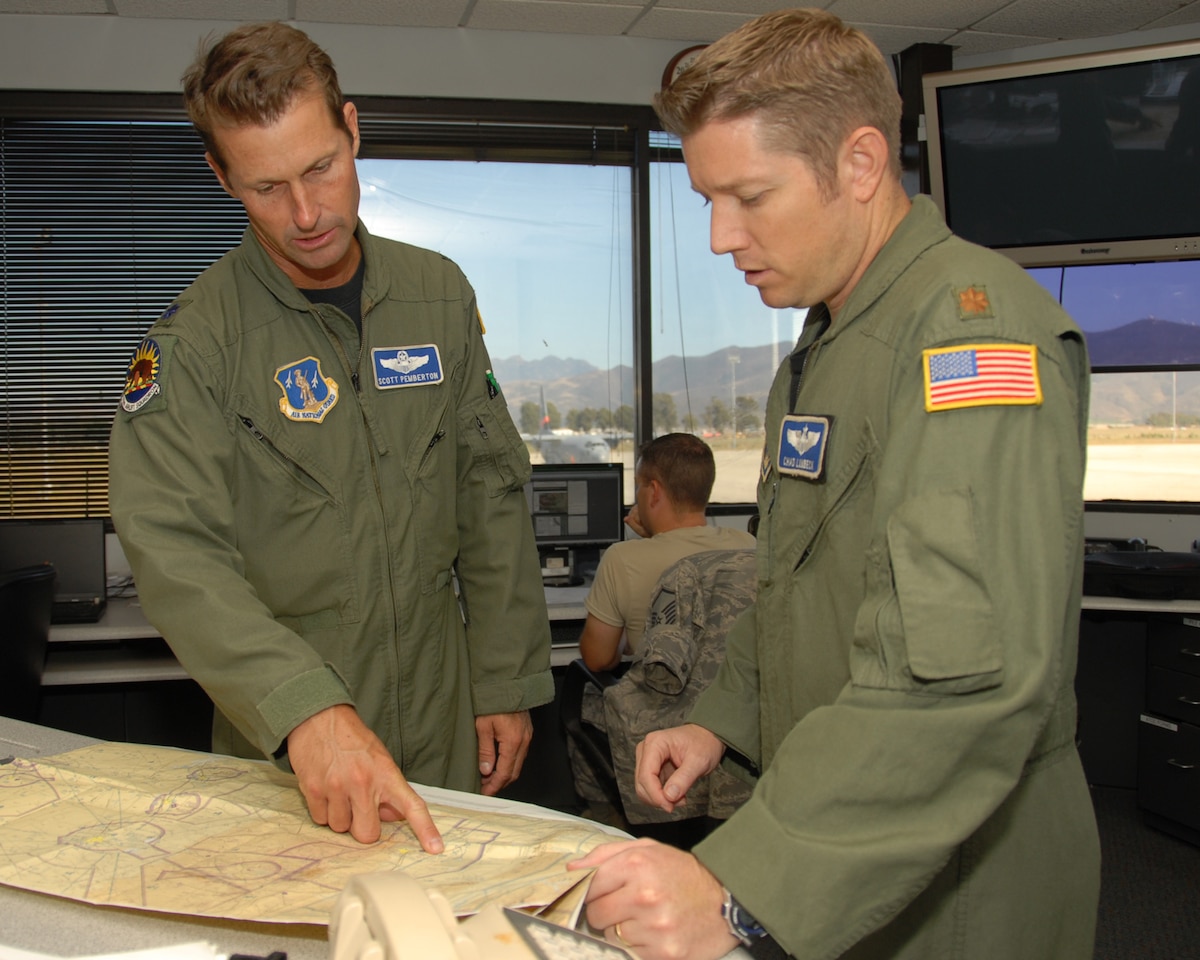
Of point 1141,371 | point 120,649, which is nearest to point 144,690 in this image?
point 120,649

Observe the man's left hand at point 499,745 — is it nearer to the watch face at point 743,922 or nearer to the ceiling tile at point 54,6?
the watch face at point 743,922

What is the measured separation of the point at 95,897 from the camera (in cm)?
82

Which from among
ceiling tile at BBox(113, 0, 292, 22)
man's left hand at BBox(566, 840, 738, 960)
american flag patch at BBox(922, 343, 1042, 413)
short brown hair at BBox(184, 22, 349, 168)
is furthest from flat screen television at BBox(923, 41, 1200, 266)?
man's left hand at BBox(566, 840, 738, 960)

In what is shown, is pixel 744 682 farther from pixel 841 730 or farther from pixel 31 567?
pixel 31 567

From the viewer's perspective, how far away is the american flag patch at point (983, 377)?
0.76m

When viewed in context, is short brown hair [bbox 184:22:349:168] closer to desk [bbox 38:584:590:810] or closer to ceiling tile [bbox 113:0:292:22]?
desk [bbox 38:584:590:810]

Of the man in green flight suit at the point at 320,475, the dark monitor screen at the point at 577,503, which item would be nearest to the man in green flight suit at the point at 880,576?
the man in green flight suit at the point at 320,475

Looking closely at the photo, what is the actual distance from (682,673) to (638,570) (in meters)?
0.56

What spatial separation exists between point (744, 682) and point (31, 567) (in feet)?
7.98

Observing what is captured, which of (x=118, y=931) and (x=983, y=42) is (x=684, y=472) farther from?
(x=983, y=42)

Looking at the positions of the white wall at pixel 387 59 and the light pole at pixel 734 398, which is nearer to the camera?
the white wall at pixel 387 59

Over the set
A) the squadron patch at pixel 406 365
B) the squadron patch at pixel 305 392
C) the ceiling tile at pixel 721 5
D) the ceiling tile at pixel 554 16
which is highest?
the ceiling tile at pixel 554 16

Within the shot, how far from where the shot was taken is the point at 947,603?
0.73 metres

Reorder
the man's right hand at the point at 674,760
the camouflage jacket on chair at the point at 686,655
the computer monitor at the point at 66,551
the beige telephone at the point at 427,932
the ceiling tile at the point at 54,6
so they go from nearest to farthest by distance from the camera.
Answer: the beige telephone at the point at 427,932, the man's right hand at the point at 674,760, the camouflage jacket on chair at the point at 686,655, the computer monitor at the point at 66,551, the ceiling tile at the point at 54,6
